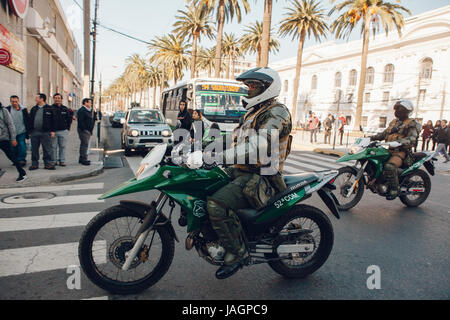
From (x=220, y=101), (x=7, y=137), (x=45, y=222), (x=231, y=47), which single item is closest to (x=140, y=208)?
(x=45, y=222)

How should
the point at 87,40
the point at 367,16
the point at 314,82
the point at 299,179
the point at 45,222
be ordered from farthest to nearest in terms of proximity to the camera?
the point at 314,82, the point at 367,16, the point at 87,40, the point at 45,222, the point at 299,179

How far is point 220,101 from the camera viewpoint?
14727 mm

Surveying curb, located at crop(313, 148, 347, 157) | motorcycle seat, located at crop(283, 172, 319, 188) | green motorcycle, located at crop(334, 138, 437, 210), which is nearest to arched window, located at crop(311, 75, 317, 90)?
curb, located at crop(313, 148, 347, 157)

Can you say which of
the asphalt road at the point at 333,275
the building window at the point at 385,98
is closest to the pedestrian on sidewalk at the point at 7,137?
the asphalt road at the point at 333,275

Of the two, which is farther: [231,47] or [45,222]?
[231,47]

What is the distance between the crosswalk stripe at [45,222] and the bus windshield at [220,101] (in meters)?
9.25

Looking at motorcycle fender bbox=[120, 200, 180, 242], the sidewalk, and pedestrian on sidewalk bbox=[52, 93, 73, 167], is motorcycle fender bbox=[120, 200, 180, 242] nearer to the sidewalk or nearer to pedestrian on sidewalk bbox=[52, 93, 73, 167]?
the sidewalk

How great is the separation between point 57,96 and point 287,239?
7926 millimetres

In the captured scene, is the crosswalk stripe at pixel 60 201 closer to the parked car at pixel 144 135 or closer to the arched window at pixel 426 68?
the parked car at pixel 144 135

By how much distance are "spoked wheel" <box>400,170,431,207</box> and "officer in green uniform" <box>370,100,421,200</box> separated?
319mm

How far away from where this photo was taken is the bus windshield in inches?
559

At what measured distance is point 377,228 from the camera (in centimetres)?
525

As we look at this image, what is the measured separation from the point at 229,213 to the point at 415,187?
4955mm

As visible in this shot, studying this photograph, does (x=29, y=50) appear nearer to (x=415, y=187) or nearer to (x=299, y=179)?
(x=415, y=187)
